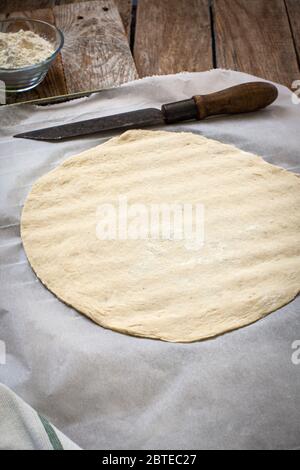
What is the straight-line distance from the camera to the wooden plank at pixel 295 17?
6.24 feet

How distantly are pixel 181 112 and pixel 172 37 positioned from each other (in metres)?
0.51

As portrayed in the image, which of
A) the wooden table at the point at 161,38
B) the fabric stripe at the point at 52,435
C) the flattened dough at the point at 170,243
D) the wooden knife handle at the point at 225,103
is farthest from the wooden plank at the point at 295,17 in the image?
the fabric stripe at the point at 52,435

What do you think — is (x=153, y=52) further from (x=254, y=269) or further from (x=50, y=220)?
(x=254, y=269)

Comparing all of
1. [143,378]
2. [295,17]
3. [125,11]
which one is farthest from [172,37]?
[143,378]

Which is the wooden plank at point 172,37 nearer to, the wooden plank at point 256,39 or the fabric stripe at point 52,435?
the wooden plank at point 256,39

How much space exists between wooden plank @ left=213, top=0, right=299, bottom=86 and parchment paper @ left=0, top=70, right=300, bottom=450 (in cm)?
91

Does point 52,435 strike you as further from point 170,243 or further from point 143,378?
point 170,243

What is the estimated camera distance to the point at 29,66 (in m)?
1.58

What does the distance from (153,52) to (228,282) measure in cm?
94

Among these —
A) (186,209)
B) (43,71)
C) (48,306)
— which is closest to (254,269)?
(186,209)

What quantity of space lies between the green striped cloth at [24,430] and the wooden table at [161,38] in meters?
0.94

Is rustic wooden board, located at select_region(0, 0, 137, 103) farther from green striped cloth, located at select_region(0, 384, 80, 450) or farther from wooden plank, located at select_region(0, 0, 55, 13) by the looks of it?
green striped cloth, located at select_region(0, 384, 80, 450)

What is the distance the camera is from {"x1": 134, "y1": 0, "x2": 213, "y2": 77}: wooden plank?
1813 millimetres

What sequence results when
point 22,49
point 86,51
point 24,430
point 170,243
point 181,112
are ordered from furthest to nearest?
point 86,51 → point 22,49 → point 181,112 → point 170,243 → point 24,430
